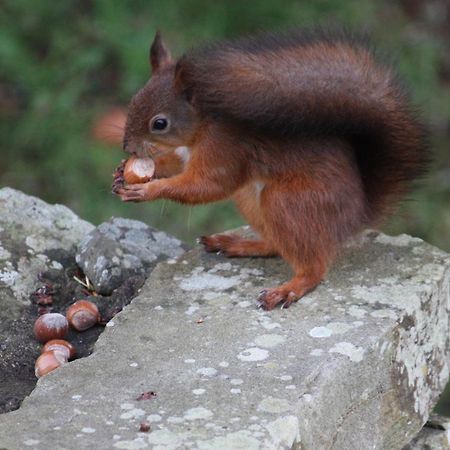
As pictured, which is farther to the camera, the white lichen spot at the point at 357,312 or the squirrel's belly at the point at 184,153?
the squirrel's belly at the point at 184,153

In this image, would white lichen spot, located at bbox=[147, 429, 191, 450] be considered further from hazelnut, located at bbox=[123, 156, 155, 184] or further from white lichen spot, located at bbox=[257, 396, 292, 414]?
hazelnut, located at bbox=[123, 156, 155, 184]

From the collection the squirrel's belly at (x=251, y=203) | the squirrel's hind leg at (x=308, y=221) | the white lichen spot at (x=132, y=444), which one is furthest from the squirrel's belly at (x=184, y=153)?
the white lichen spot at (x=132, y=444)

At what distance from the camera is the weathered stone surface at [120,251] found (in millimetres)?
2943

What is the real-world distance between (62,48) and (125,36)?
28 centimetres

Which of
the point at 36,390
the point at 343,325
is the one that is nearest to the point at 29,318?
the point at 36,390

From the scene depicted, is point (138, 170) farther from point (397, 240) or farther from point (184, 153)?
point (397, 240)

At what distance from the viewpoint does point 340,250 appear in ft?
9.46

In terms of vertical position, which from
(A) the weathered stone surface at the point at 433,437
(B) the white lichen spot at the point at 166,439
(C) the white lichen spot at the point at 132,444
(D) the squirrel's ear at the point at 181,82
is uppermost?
Result: (D) the squirrel's ear at the point at 181,82

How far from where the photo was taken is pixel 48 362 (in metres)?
2.55

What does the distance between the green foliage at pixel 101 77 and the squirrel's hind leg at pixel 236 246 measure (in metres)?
1.28

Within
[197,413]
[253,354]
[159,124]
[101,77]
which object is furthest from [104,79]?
[197,413]

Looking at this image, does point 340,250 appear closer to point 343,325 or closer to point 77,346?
point 343,325

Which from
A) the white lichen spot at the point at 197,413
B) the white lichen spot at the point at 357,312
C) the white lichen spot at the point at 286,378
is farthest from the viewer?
the white lichen spot at the point at 357,312

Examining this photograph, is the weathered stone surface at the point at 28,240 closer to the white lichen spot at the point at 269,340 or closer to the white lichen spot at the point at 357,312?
the white lichen spot at the point at 269,340
